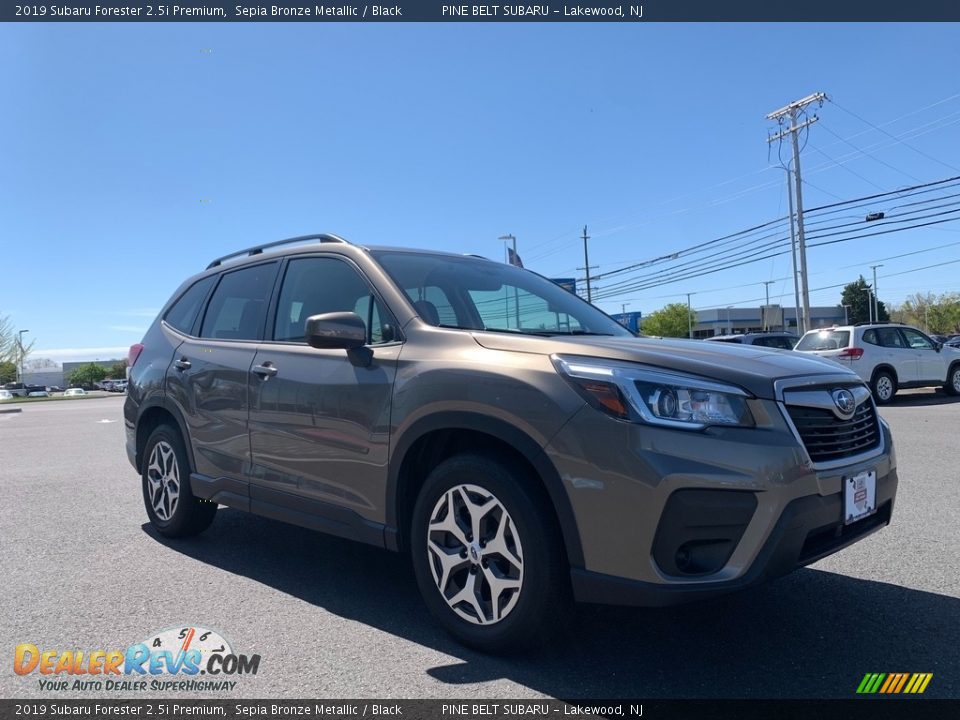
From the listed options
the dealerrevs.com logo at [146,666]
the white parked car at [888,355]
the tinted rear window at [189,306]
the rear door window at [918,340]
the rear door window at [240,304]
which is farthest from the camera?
the rear door window at [918,340]

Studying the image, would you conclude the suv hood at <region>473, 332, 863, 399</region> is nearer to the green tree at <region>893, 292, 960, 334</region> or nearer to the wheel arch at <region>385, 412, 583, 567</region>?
the wheel arch at <region>385, 412, 583, 567</region>

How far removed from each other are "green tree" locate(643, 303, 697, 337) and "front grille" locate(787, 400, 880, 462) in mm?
92793

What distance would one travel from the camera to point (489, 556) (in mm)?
2904

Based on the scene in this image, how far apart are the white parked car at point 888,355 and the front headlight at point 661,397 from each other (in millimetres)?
14019

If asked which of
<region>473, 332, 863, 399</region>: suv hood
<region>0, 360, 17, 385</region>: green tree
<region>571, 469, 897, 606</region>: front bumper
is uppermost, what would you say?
<region>0, 360, 17, 385</region>: green tree

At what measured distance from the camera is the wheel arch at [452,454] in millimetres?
2707

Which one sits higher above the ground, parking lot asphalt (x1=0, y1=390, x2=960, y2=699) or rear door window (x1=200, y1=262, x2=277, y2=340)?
rear door window (x1=200, y1=262, x2=277, y2=340)

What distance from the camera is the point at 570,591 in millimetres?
2814

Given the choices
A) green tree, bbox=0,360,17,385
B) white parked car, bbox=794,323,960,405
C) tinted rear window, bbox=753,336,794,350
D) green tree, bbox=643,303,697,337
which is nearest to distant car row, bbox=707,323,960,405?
white parked car, bbox=794,323,960,405

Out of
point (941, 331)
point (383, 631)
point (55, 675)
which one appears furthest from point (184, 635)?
point (941, 331)

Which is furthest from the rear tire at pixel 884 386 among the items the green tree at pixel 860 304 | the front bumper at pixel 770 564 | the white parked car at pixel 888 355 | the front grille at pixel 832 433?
the green tree at pixel 860 304

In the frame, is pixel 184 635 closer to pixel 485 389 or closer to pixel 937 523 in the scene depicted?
pixel 485 389

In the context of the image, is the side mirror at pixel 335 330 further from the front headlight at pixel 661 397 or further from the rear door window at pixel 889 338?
the rear door window at pixel 889 338

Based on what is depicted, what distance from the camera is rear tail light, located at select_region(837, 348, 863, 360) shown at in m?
15.3
